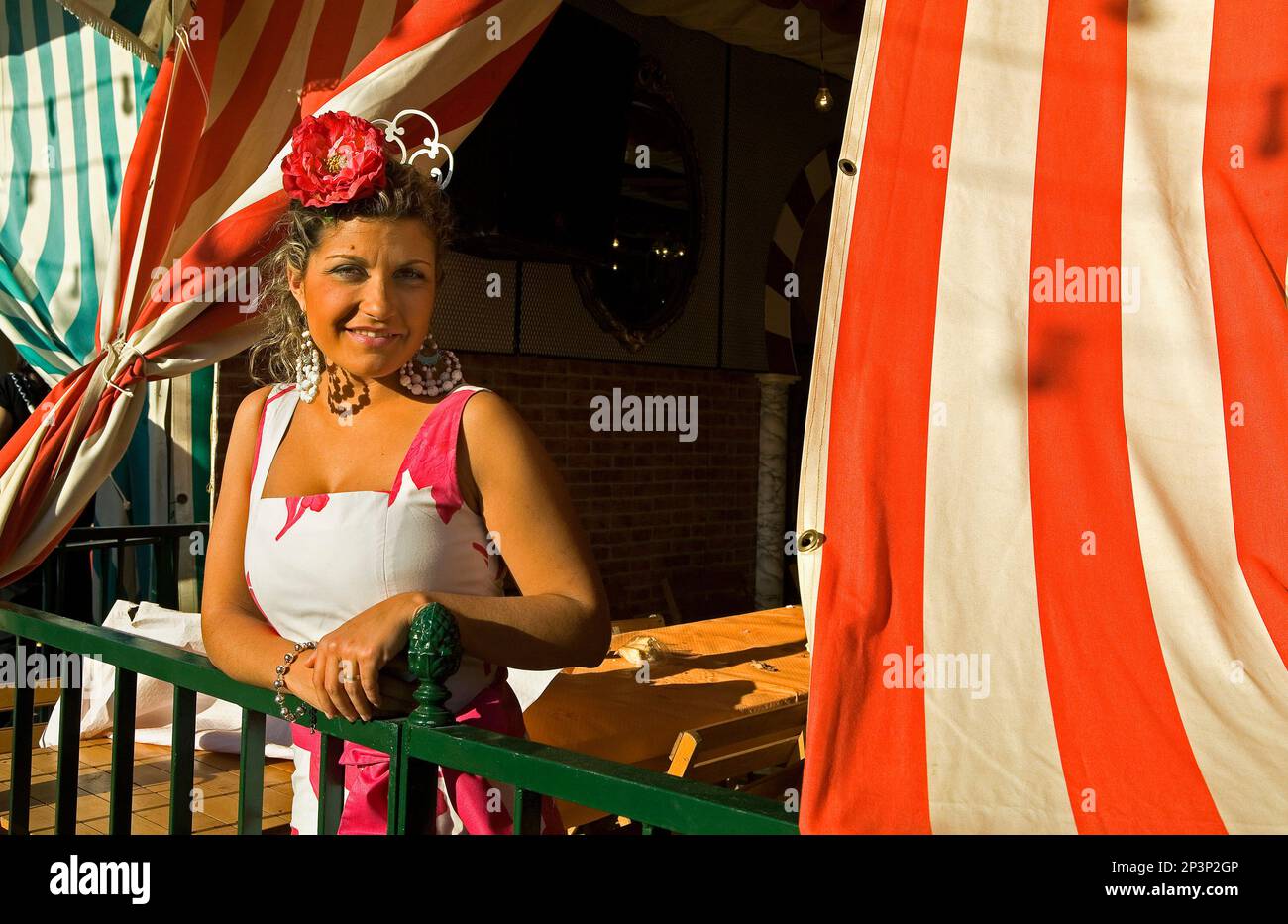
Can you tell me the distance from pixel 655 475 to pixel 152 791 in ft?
13.2

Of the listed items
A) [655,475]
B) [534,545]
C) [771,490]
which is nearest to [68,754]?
[534,545]

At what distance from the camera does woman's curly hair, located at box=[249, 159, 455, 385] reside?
1672 mm

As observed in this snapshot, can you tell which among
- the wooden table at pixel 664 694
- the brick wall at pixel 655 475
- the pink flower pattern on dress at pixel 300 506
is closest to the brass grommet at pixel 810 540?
the pink flower pattern on dress at pixel 300 506

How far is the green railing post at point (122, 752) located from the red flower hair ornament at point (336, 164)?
0.91 meters

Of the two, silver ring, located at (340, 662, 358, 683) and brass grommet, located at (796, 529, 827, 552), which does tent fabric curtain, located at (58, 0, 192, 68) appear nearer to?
silver ring, located at (340, 662, 358, 683)

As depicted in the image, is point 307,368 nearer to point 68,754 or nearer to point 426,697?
point 426,697

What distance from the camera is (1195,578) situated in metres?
1.30

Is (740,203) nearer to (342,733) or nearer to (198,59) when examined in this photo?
(198,59)

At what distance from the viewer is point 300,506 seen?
1609 mm

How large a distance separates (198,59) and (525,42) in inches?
41.4

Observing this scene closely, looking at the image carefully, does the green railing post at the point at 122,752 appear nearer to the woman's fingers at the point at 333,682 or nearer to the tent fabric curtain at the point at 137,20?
the woman's fingers at the point at 333,682

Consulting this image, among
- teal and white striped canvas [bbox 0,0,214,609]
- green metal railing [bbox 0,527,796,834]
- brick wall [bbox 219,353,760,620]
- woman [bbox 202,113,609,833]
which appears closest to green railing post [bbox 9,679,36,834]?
green metal railing [bbox 0,527,796,834]

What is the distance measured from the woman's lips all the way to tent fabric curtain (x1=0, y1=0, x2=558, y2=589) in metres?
1.07

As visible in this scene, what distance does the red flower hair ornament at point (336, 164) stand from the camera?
1.65 m
